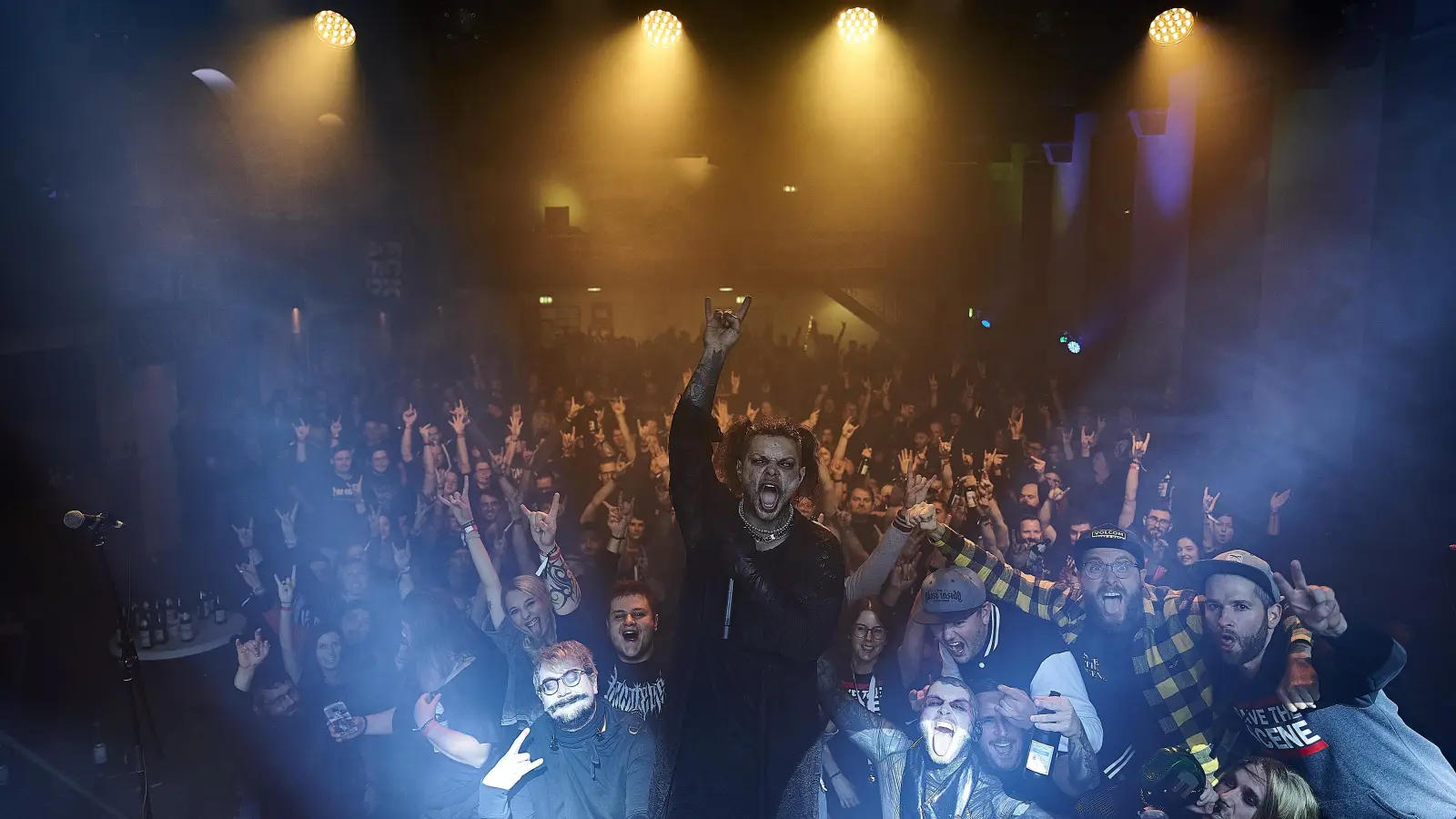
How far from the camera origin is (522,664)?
4293 millimetres

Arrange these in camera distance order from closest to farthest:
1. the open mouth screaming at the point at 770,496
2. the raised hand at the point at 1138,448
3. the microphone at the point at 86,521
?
1. the microphone at the point at 86,521
2. the open mouth screaming at the point at 770,496
3. the raised hand at the point at 1138,448

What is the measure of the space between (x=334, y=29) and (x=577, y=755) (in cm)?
528

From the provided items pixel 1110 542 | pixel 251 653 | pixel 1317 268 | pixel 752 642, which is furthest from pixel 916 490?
pixel 1317 268

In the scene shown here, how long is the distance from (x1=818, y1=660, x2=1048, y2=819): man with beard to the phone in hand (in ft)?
6.74

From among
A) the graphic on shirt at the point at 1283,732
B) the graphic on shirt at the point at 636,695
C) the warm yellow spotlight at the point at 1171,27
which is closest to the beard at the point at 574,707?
the graphic on shirt at the point at 636,695

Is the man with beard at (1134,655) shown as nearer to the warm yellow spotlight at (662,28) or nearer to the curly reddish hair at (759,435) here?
the curly reddish hair at (759,435)

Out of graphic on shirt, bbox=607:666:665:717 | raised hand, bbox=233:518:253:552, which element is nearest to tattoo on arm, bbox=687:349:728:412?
graphic on shirt, bbox=607:666:665:717

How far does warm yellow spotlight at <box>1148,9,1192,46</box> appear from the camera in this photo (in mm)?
6570

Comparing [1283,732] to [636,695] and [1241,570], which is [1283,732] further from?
[636,695]

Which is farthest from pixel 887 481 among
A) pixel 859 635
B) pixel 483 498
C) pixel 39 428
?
pixel 39 428

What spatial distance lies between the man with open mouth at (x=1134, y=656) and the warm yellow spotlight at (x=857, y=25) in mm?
4253

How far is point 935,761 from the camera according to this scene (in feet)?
13.6

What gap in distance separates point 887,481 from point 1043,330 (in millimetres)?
2515

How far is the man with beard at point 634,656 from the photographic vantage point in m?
4.21
